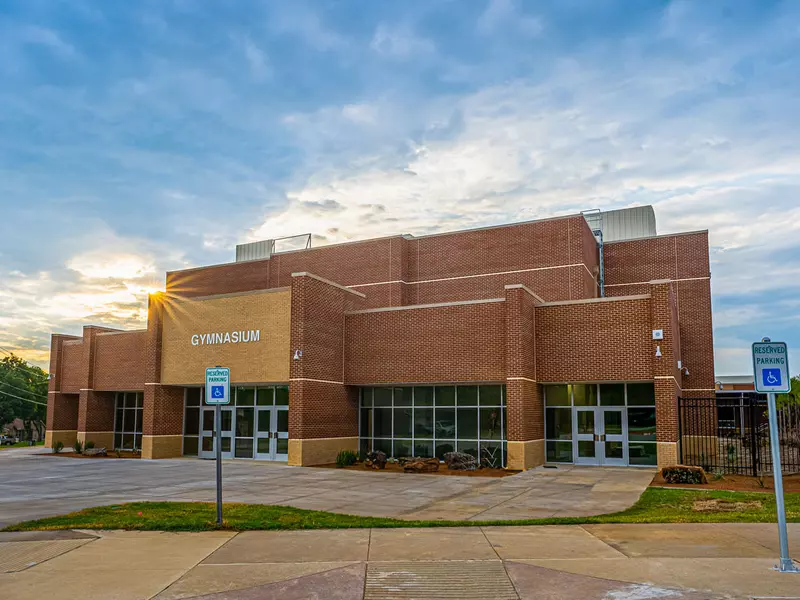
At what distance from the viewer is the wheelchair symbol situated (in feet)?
27.2

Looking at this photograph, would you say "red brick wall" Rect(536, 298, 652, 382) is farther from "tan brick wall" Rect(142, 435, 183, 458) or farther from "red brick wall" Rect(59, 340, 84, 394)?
"red brick wall" Rect(59, 340, 84, 394)

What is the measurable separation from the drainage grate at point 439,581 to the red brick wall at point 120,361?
2862 centimetres

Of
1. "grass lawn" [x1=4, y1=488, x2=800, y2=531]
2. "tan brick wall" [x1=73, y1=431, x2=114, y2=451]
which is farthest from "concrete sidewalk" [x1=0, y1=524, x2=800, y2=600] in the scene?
"tan brick wall" [x1=73, y1=431, x2=114, y2=451]

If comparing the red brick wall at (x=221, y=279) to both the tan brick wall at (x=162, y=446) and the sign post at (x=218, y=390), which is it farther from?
the sign post at (x=218, y=390)

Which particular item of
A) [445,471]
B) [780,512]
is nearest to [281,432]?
[445,471]

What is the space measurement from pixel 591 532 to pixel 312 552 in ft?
14.8

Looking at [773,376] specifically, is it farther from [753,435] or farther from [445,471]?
[445,471]

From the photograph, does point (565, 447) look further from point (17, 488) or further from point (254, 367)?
point (17, 488)

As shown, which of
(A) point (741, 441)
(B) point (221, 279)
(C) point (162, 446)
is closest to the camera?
(A) point (741, 441)

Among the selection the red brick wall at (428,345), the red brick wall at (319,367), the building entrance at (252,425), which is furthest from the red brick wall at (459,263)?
the building entrance at (252,425)

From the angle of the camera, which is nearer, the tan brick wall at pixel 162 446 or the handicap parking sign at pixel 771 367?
the handicap parking sign at pixel 771 367

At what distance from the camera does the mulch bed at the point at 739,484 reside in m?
17.5

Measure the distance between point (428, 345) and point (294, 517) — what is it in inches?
589

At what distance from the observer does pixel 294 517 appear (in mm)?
12500
